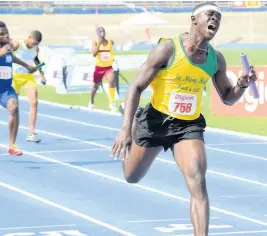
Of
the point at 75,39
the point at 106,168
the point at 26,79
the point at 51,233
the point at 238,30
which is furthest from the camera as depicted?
the point at 238,30

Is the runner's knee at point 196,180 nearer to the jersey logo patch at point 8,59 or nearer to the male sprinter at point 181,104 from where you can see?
the male sprinter at point 181,104

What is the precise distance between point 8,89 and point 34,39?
2.48 metres

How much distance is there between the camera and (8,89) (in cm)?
1603

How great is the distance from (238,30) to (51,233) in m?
70.0

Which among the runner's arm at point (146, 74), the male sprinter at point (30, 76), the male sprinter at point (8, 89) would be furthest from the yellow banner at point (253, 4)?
the runner's arm at point (146, 74)

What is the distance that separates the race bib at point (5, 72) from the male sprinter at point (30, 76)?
5.41ft

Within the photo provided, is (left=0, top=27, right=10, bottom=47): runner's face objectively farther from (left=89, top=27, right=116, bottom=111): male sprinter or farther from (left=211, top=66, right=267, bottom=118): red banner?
(left=89, top=27, right=116, bottom=111): male sprinter

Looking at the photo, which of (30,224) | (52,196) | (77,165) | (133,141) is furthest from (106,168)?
(133,141)

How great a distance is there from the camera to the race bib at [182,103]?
354 inches

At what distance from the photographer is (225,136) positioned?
64.4 feet

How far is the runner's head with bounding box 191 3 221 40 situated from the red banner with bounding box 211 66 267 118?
13.2 m

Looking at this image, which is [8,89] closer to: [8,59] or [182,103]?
[8,59]

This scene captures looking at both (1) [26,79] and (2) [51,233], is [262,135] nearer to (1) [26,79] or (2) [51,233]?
(1) [26,79]

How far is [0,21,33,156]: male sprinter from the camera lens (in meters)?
15.8
